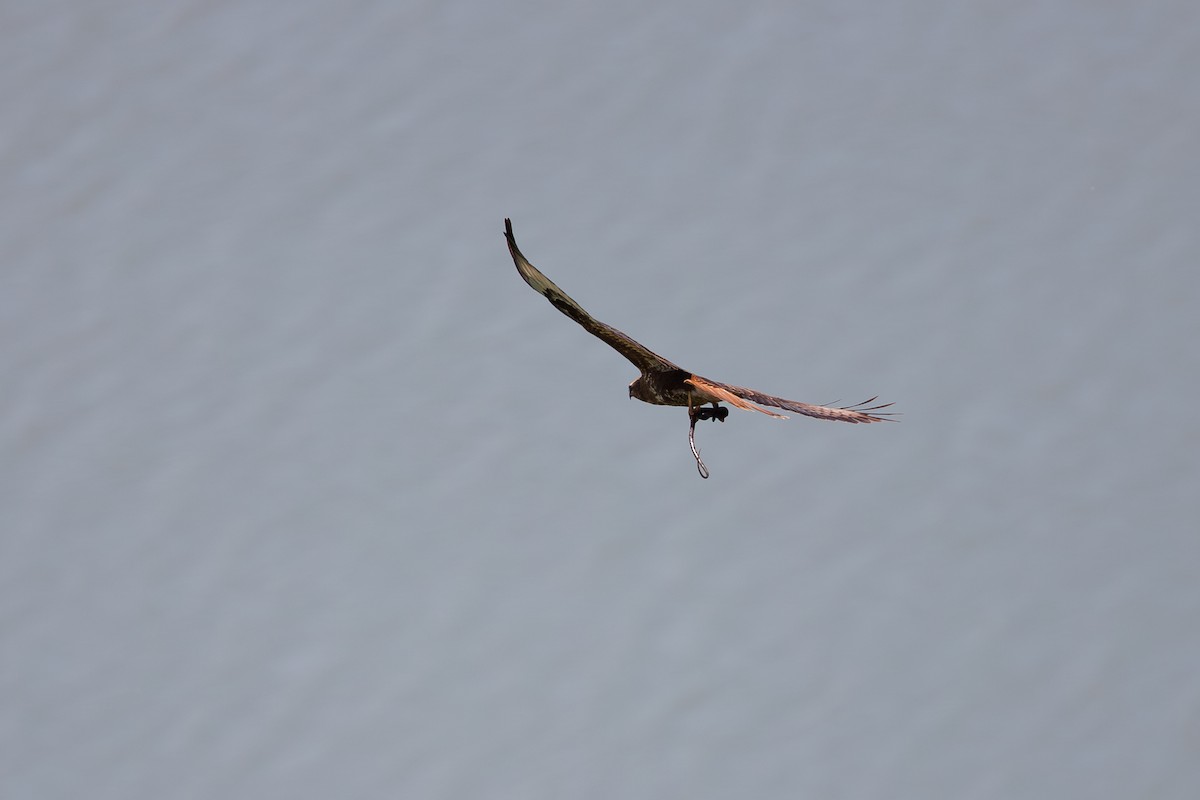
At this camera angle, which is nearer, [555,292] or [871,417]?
[871,417]

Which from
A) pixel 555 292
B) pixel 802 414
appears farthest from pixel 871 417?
pixel 555 292

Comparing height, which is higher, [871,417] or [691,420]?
[691,420]

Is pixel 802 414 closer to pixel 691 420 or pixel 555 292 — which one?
pixel 691 420

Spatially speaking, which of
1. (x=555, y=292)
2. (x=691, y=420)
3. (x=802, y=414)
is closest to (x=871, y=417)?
(x=802, y=414)

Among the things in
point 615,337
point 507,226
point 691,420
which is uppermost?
point 507,226
